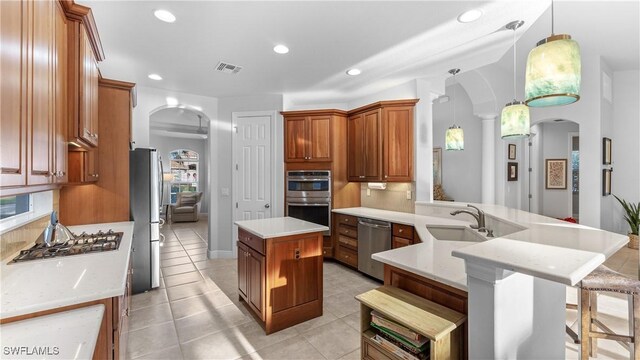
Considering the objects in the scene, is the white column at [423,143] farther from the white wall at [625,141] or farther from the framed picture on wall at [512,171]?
the white wall at [625,141]

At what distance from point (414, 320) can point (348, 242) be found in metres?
2.81

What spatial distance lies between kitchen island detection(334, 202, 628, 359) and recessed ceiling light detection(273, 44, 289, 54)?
2.46 metres

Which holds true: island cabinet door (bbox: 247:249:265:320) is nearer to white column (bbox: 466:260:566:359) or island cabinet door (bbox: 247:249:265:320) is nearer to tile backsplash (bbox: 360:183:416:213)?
white column (bbox: 466:260:566:359)

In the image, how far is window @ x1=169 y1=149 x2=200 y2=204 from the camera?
1005 centimetres

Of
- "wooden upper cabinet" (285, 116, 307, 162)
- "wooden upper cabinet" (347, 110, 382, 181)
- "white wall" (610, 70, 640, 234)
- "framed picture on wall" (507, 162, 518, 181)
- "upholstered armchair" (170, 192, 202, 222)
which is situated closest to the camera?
"wooden upper cabinet" (347, 110, 382, 181)

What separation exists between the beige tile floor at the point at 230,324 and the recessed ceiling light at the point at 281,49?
286cm

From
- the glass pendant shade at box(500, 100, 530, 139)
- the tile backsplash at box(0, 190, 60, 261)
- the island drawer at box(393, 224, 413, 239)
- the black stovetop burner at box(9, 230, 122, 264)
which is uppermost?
the glass pendant shade at box(500, 100, 530, 139)

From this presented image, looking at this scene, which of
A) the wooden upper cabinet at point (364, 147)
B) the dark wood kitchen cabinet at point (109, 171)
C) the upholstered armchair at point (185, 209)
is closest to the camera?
the dark wood kitchen cabinet at point (109, 171)

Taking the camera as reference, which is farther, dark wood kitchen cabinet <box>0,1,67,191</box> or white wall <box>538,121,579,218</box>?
white wall <box>538,121,579,218</box>

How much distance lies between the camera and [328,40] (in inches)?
112

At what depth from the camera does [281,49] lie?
9.95 ft

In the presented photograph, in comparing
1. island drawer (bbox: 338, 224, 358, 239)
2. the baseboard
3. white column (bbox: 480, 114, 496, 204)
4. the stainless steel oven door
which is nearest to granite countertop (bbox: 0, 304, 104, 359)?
island drawer (bbox: 338, 224, 358, 239)

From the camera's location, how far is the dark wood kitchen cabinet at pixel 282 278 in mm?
2400

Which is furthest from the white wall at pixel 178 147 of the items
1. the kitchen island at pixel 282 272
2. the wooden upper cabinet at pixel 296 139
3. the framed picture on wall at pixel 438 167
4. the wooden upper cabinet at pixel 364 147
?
the kitchen island at pixel 282 272
